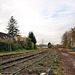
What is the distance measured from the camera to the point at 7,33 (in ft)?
180

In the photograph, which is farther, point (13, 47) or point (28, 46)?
point (28, 46)

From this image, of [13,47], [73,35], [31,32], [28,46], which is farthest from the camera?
[31,32]

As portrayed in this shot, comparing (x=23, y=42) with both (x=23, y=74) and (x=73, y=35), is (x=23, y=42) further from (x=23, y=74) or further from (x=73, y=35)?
(x=23, y=74)

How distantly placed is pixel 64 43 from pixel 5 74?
51.6 metres

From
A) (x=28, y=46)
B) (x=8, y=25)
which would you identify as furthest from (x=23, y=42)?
(x=8, y=25)

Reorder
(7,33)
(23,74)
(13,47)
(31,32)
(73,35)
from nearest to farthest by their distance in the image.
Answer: (23,74) → (13,47) → (73,35) → (7,33) → (31,32)

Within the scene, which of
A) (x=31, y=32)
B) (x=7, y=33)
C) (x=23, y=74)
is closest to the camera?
(x=23, y=74)

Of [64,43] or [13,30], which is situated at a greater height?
[13,30]

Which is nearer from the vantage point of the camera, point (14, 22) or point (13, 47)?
point (13, 47)

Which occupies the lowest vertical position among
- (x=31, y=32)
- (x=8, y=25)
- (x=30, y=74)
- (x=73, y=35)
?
(x=30, y=74)

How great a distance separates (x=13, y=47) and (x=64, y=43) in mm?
33226

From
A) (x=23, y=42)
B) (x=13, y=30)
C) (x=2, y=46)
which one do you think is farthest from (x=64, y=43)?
(x=2, y=46)

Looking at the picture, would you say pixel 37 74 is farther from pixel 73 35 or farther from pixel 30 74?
pixel 73 35

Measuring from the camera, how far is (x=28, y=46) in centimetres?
4466
